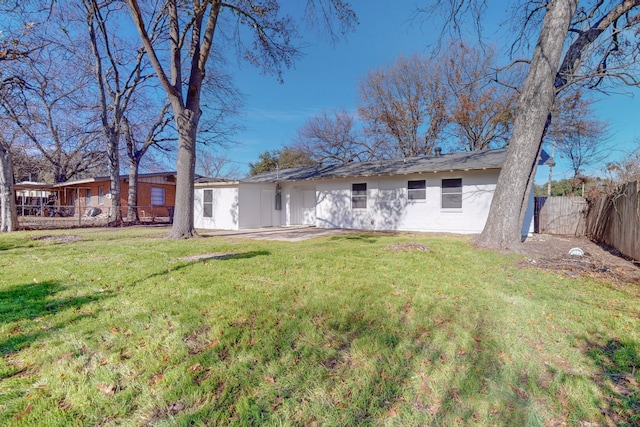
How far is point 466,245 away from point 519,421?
653cm

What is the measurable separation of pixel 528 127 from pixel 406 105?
16.0 m

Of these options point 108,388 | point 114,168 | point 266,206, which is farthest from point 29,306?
point 114,168

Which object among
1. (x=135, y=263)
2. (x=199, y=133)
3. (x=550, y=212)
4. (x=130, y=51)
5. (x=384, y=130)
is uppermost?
(x=130, y=51)

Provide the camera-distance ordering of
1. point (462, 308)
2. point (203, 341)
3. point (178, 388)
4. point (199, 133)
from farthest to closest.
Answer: point (199, 133), point (462, 308), point (203, 341), point (178, 388)

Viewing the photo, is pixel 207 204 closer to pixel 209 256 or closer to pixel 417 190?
pixel 209 256

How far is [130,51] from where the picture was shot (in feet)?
51.0

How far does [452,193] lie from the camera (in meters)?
11.6

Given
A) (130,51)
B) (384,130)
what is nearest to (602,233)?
(384,130)

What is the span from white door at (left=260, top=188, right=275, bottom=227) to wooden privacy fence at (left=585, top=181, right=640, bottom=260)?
12445 mm

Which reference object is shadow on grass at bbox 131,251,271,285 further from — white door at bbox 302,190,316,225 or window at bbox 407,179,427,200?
white door at bbox 302,190,316,225

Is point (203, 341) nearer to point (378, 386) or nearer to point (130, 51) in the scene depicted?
point (378, 386)

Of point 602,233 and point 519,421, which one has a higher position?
point 602,233

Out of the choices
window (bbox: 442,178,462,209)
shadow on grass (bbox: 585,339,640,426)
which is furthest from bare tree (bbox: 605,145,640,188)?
shadow on grass (bbox: 585,339,640,426)

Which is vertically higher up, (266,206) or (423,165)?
(423,165)
